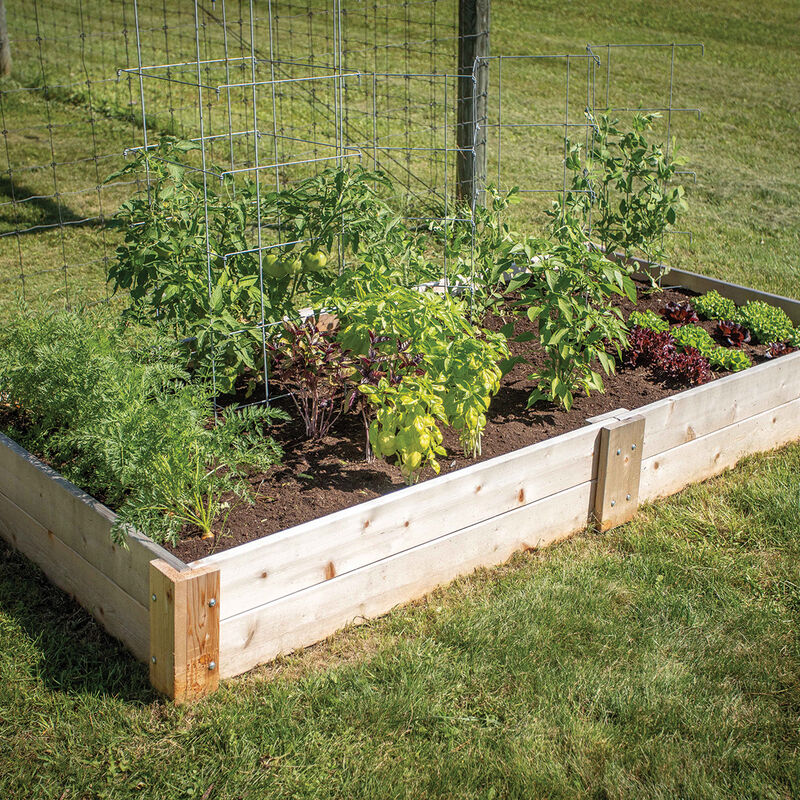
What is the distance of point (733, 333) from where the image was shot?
5.20 meters

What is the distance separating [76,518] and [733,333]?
347cm

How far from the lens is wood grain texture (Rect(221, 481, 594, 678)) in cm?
321

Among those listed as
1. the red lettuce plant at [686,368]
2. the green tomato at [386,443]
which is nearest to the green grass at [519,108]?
the green tomato at [386,443]

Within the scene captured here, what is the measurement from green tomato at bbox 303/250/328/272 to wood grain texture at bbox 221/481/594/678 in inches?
49.1

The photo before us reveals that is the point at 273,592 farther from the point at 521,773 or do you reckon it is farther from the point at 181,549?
the point at 521,773

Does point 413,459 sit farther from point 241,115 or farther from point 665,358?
point 241,115

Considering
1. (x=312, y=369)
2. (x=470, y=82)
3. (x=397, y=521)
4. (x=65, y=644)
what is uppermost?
(x=470, y=82)

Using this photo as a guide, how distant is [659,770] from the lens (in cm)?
285

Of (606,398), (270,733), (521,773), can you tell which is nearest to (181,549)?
(270,733)

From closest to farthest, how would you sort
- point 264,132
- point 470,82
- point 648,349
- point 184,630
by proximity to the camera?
point 184,630, point 648,349, point 264,132, point 470,82

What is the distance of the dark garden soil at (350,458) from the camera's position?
3.48m

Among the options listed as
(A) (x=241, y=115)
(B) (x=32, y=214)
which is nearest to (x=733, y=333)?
(B) (x=32, y=214)

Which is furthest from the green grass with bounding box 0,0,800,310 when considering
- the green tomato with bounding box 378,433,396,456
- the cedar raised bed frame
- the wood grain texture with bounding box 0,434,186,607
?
the green tomato with bounding box 378,433,396,456

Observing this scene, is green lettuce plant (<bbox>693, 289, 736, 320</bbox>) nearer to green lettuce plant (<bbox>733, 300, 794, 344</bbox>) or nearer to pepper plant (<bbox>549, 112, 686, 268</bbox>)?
green lettuce plant (<bbox>733, 300, 794, 344</bbox>)
